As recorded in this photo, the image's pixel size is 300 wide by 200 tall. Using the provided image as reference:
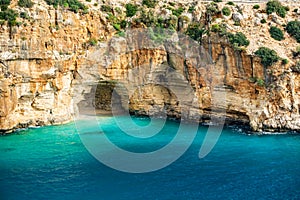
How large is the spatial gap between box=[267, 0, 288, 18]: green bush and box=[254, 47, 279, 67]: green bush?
22.2ft

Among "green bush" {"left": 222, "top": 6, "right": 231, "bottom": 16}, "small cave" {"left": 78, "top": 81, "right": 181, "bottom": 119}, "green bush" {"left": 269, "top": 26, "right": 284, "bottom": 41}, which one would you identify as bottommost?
"small cave" {"left": 78, "top": 81, "right": 181, "bottom": 119}

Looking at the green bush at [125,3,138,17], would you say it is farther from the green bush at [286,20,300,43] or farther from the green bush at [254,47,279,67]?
the green bush at [286,20,300,43]

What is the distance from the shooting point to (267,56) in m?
40.9

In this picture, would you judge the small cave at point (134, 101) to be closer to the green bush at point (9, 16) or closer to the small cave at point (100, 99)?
the small cave at point (100, 99)

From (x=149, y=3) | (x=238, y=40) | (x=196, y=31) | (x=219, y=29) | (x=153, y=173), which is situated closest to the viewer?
(x=153, y=173)

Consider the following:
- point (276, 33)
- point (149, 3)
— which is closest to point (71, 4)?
point (149, 3)

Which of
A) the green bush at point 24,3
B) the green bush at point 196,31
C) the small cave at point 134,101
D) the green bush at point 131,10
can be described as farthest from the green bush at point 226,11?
the green bush at point 24,3

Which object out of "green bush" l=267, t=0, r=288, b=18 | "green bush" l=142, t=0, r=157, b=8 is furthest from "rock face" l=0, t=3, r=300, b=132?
"green bush" l=267, t=0, r=288, b=18

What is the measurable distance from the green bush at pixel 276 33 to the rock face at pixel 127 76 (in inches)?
176

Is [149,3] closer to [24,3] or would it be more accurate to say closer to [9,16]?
[24,3]

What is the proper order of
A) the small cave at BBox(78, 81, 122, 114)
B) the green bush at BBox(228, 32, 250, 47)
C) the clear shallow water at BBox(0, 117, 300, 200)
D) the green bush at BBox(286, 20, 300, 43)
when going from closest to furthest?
the clear shallow water at BBox(0, 117, 300, 200)
the green bush at BBox(228, 32, 250, 47)
the green bush at BBox(286, 20, 300, 43)
the small cave at BBox(78, 81, 122, 114)

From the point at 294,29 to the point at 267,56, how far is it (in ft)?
18.8

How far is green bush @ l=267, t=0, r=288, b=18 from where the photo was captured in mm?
45884

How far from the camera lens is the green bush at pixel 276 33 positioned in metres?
43.7
